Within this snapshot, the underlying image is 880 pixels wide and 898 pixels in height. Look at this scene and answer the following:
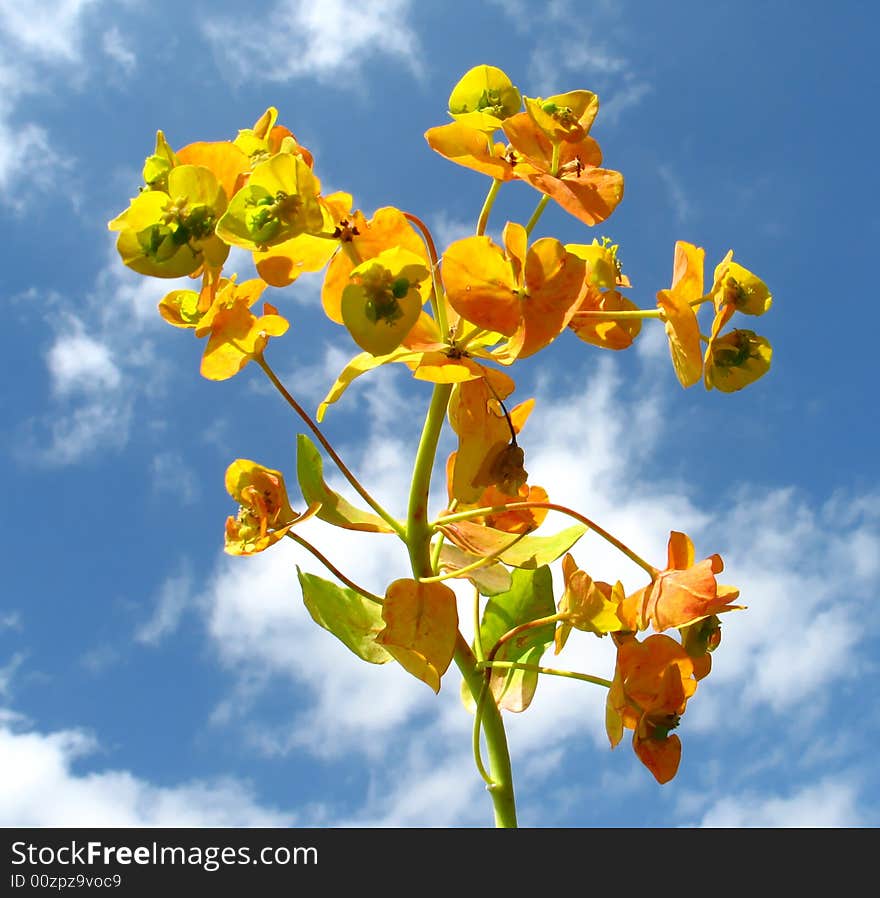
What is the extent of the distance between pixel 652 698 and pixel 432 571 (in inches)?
16.4

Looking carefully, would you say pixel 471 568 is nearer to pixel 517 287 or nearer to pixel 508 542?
pixel 508 542

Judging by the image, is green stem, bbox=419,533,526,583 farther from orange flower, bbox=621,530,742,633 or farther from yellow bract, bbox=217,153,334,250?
yellow bract, bbox=217,153,334,250

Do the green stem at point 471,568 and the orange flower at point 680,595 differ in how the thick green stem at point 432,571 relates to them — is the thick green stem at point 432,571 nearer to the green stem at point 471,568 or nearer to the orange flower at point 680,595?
the green stem at point 471,568

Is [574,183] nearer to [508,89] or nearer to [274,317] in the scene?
[508,89]

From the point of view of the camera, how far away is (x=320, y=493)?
5.49 ft

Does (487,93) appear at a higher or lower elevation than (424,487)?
higher

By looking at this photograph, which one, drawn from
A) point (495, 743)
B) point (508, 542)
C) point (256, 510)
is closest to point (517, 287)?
point (508, 542)

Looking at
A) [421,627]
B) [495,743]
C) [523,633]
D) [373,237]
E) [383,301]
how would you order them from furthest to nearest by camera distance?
[523,633] → [495,743] → [421,627] → [373,237] → [383,301]

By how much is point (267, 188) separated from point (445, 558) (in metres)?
0.74

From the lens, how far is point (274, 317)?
1.61 meters

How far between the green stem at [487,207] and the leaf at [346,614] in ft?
2.23

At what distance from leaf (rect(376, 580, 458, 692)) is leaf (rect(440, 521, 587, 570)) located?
0.50 ft

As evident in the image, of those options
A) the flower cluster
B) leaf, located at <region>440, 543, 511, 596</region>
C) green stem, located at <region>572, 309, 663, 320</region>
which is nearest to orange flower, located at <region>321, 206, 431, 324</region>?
the flower cluster
